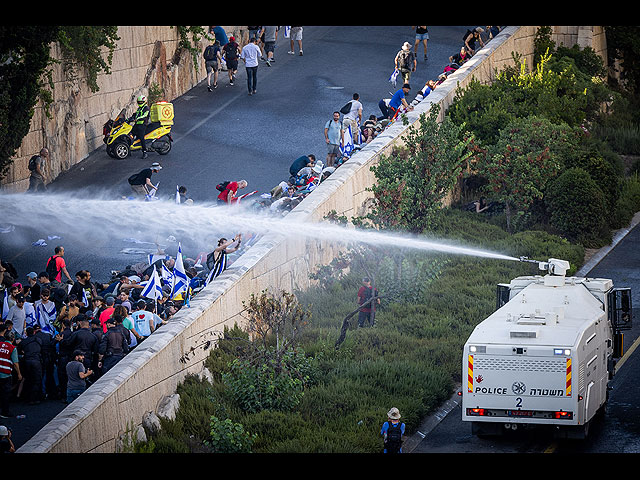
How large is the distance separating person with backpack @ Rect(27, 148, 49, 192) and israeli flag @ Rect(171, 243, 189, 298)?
7.58 metres

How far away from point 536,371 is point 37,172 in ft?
52.0

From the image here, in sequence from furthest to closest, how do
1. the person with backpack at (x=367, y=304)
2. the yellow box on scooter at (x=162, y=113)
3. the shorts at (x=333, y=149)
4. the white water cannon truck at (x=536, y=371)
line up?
the yellow box on scooter at (x=162, y=113)
the shorts at (x=333, y=149)
the person with backpack at (x=367, y=304)
the white water cannon truck at (x=536, y=371)

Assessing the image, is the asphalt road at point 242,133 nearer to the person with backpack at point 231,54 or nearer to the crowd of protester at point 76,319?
the person with backpack at point 231,54

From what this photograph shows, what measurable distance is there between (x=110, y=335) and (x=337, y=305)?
20.9 feet

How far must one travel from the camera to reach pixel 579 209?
90.2ft

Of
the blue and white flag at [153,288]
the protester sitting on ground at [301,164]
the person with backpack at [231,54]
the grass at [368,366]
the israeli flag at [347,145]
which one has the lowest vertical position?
the grass at [368,366]

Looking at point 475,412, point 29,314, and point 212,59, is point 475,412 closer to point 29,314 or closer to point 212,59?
point 29,314

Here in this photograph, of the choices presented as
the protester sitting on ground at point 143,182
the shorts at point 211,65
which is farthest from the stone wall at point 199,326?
the shorts at point 211,65

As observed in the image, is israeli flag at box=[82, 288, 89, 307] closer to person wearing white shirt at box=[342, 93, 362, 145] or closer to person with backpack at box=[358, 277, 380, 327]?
person with backpack at box=[358, 277, 380, 327]

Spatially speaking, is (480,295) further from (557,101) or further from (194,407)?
(557,101)

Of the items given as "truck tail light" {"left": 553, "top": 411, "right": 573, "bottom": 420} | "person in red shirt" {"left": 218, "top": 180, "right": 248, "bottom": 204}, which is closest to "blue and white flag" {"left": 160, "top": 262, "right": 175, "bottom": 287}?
"person in red shirt" {"left": 218, "top": 180, "right": 248, "bottom": 204}

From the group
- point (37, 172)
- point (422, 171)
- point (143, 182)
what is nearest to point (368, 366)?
point (422, 171)

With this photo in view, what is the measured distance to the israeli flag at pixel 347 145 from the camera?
27.9 m

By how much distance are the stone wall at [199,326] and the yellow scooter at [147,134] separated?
21.6ft
